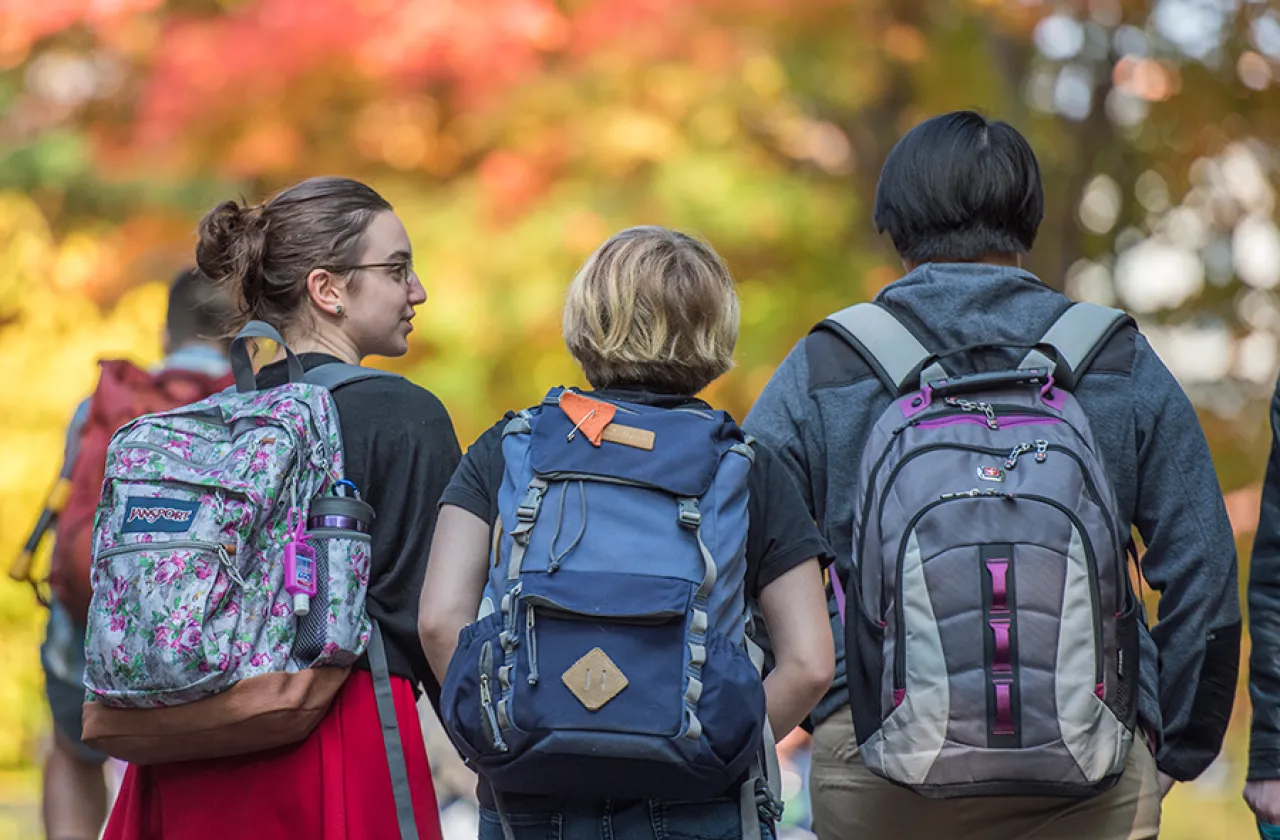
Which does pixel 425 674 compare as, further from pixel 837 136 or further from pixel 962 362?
pixel 837 136

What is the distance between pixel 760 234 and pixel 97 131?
413 centimetres

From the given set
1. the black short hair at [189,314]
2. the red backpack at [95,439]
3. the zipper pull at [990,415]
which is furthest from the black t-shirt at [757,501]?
the black short hair at [189,314]

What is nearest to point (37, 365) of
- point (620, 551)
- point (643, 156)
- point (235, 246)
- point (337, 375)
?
point (643, 156)

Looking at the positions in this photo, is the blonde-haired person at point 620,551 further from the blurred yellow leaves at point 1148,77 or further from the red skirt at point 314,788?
the blurred yellow leaves at point 1148,77

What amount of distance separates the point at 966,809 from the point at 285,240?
56.9 inches

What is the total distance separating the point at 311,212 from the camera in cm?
262

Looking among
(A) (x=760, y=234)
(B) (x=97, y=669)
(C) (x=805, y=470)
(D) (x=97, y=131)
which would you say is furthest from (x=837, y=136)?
(B) (x=97, y=669)

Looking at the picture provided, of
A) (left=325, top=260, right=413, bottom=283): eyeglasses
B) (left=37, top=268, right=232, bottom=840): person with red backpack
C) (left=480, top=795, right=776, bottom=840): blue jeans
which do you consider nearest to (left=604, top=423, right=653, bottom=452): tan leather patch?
(left=480, top=795, right=776, bottom=840): blue jeans

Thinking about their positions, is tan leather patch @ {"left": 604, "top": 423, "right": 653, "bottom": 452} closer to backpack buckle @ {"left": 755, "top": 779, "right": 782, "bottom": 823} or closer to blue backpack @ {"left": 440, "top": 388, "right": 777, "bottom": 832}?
blue backpack @ {"left": 440, "top": 388, "right": 777, "bottom": 832}

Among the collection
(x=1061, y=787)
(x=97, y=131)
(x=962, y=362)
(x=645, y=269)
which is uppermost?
(x=97, y=131)

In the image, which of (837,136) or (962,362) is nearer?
(962,362)

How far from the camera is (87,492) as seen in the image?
3803 millimetres

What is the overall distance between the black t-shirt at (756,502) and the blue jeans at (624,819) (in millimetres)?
79

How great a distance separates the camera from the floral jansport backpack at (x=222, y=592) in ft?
7.31
